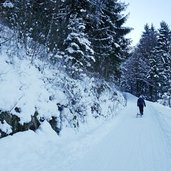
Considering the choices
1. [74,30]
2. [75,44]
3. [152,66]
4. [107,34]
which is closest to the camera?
[75,44]

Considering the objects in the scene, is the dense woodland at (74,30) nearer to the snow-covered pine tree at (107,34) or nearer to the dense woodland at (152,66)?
the snow-covered pine tree at (107,34)

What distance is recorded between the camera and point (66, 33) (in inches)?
619

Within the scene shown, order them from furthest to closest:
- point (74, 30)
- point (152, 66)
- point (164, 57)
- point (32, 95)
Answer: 1. point (152, 66)
2. point (164, 57)
3. point (74, 30)
4. point (32, 95)

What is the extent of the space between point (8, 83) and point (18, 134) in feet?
5.41

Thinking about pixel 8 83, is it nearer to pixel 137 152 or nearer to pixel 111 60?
pixel 137 152

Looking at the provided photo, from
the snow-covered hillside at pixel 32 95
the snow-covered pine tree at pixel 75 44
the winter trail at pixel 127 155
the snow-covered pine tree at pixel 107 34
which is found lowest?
the winter trail at pixel 127 155

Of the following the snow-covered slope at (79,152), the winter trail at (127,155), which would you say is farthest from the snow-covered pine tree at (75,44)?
the snow-covered slope at (79,152)

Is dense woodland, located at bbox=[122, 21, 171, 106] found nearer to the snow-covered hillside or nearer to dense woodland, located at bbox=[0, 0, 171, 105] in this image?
dense woodland, located at bbox=[0, 0, 171, 105]

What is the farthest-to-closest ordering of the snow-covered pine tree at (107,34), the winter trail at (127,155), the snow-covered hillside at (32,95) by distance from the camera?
the snow-covered pine tree at (107,34)
the snow-covered hillside at (32,95)
the winter trail at (127,155)

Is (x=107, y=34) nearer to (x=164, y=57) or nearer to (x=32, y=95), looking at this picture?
(x=32, y=95)

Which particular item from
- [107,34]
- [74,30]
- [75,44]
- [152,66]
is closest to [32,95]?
[75,44]

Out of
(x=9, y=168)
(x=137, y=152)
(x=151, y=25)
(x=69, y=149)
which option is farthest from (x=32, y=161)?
(x=151, y=25)

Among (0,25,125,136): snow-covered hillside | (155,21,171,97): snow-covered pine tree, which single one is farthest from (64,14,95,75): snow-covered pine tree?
(155,21,171,97): snow-covered pine tree

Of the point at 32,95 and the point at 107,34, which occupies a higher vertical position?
the point at 107,34
